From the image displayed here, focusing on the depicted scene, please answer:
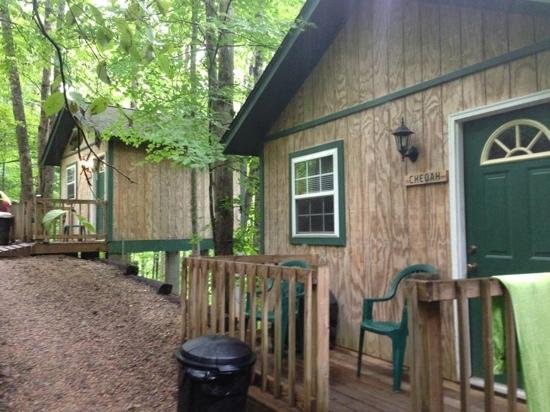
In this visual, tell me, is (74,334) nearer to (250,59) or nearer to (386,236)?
(386,236)

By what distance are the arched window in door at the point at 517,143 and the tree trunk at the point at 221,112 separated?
4632mm

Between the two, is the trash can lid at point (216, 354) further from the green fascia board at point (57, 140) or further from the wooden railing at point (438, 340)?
the green fascia board at point (57, 140)

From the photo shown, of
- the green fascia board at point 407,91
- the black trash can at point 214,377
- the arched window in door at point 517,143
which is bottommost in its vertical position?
the black trash can at point 214,377

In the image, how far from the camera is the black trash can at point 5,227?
1170cm

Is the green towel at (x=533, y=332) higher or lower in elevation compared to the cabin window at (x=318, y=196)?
lower

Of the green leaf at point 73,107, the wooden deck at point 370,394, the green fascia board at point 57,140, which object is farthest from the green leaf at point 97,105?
the green fascia board at point 57,140

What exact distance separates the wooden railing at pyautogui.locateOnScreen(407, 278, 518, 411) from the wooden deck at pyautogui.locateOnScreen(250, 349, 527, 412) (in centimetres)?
134

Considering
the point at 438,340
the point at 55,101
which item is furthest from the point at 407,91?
the point at 55,101

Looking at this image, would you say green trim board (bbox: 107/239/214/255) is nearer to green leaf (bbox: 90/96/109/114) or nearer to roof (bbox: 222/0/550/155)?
roof (bbox: 222/0/550/155)

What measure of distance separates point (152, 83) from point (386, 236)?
232 inches

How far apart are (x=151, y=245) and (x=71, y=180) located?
4.21 meters

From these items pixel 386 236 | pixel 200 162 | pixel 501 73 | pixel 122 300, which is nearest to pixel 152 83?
pixel 200 162

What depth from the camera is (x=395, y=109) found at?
4.71 metres

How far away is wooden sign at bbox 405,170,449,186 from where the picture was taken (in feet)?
13.6
